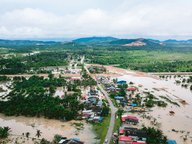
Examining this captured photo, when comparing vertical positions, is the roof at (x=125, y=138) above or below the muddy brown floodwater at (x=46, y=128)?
above

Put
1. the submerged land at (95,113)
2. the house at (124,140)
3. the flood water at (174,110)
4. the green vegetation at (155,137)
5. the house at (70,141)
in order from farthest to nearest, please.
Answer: the flood water at (174,110) < the submerged land at (95,113) < the green vegetation at (155,137) < the house at (124,140) < the house at (70,141)

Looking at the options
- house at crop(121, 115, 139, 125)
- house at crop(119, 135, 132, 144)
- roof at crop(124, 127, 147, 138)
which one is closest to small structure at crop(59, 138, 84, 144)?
house at crop(119, 135, 132, 144)

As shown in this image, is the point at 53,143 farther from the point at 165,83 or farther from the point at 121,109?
the point at 165,83

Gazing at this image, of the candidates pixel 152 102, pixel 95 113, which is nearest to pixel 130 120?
pixel 95 113

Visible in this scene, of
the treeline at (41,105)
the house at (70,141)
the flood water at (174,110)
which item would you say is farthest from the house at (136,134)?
the treeline at (41,105)

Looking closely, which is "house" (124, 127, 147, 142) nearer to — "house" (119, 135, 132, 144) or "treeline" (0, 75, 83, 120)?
"house" (119, 135, 132, 144)

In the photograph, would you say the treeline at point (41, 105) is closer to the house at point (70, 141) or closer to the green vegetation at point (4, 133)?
the green vegetation at point (4, 133)

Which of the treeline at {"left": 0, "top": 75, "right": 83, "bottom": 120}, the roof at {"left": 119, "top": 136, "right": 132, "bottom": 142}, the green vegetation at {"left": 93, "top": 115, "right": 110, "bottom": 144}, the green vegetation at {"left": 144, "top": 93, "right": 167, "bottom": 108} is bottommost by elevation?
the green vegetation at {"left": 93, "top": 115, "right": 110, "bottom": 144}

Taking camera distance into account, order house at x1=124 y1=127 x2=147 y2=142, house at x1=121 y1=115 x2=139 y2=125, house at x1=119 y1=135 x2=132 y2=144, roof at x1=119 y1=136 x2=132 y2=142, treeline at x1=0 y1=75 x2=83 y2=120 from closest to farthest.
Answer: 1. house at x1=119 y1=135 x2=132 y2=144
2. roof at x1=119 y1=136 x2=132 y2=142
3. house at x1=124 y1=127 x2=147 y2=142
4. house at x1=121 y1=115 x2=139 y2=125
5. treeline at x1=0 y1=75 x2=83 y2=120

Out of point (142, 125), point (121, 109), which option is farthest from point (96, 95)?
point (142, 125)
